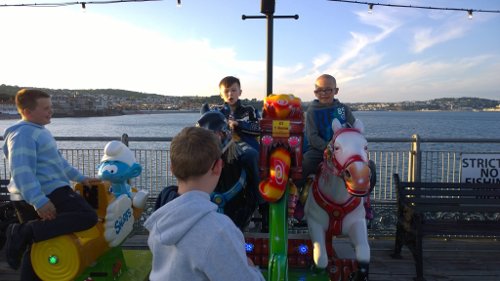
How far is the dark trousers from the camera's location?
3219 mm

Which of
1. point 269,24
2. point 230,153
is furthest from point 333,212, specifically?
point 269,24

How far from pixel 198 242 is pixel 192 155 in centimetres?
33

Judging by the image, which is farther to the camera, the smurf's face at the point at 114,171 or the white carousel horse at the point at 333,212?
the smurf's face at the point at 114,171

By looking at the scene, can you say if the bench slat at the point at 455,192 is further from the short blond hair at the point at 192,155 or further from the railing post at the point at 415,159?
the short blond hair at the point at 192,155

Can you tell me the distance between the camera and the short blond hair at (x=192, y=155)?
62.1 inches

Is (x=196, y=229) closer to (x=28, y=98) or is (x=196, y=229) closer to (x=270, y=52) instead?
(x=28, y=98)

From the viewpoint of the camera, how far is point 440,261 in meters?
4.82

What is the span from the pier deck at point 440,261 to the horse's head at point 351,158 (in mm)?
2003

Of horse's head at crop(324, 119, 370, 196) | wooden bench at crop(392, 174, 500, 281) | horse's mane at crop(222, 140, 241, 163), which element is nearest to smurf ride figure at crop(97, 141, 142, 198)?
horse's mane at crop(222, 140, 241, 163)

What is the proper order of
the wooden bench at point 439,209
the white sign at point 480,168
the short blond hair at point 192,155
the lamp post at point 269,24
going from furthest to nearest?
the white sign at point 480,168
the lamp post at point 269,24
the wooden bench at point 439,209
the short blond hair at point 192,155

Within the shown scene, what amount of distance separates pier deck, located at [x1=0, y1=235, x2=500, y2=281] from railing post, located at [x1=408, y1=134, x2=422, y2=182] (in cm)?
89

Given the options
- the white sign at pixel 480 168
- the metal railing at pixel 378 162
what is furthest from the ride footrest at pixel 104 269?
the white sign at pixel 480 168

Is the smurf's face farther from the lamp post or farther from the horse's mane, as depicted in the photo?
the lamp post

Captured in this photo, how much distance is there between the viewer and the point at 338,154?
299 cm
